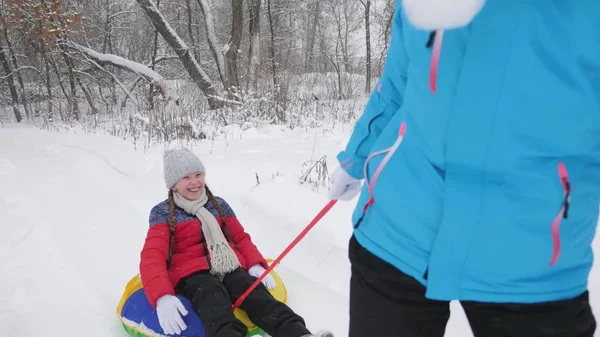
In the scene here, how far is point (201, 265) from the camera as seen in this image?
2.27m

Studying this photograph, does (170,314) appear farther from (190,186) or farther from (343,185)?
(343,185)

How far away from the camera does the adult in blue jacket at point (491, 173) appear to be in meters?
0.74

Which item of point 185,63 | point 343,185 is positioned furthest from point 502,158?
point 185,63

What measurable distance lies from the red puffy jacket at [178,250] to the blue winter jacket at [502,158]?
1.47 metres

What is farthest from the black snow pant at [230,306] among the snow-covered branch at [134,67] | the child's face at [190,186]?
the snow-covered branch at [134,67]

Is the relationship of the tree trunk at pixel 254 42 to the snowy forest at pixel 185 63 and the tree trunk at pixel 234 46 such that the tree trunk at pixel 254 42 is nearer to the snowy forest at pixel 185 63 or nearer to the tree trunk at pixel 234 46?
the snowy forest at pixel 185 63

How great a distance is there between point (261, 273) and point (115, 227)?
156 centimetres

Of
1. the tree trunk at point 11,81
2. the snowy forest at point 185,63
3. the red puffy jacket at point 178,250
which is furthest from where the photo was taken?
the tree trunk at point 11,81

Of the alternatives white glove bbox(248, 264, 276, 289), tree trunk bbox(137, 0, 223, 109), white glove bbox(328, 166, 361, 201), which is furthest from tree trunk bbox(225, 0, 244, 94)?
white glove bbox(328, 166, 361, 201)

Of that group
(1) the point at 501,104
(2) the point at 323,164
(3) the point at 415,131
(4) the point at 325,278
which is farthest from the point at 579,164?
(2) the point at 323,164

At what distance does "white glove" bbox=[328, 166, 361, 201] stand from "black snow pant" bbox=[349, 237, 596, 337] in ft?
0.71

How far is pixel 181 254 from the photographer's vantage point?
91.6 inches

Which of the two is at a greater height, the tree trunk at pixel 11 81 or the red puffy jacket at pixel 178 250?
the tree trunk at pixel 11 81

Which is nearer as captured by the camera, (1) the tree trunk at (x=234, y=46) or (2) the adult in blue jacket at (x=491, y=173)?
(2) the adult in blue jacket at (x=491, y=173)
